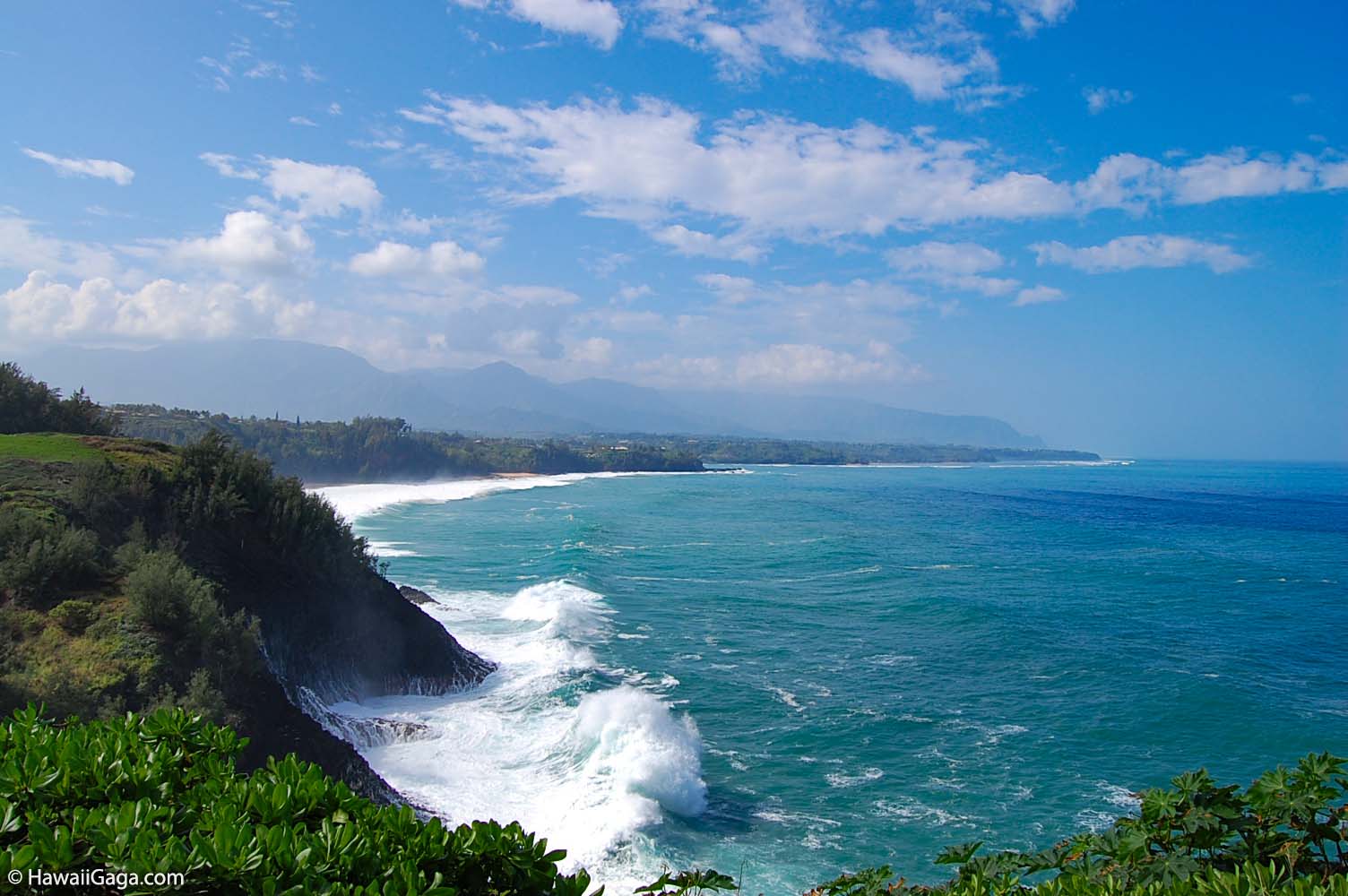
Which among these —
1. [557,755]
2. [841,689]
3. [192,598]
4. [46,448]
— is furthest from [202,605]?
[841,689]

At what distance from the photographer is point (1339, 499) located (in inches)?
4102

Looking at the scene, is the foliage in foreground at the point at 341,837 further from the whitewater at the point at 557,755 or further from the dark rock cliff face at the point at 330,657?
the whitewater at the point at 557,755

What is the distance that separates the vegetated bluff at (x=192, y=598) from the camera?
488 inches

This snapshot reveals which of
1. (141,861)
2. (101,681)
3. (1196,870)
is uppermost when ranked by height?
(141,861)

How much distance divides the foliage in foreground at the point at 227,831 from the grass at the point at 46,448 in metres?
17.5

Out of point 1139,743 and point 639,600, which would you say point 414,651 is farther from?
point 1139,743

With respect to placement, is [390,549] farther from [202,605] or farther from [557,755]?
[202,605]

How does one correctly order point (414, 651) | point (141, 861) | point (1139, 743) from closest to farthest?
1. point (141, 861)
2. point (1139, 743)
3. point (414, 651)

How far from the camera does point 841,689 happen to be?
73.4 feet

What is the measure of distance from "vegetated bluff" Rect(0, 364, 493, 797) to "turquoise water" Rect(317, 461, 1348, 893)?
1916 millimetres

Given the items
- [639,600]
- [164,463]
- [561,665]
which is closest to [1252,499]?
[639,600]

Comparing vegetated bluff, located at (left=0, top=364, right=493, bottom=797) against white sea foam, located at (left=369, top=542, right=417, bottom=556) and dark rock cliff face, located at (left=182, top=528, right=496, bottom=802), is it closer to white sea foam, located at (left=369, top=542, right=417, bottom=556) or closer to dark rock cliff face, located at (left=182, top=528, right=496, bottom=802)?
dark rock cliff face, located at (left=182, top=528, right=496, bottom=802)

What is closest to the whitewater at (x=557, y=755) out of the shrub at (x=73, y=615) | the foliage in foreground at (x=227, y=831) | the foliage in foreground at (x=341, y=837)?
the shrub at (x=73, y=615)

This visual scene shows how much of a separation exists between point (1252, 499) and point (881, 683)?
99.9 m
